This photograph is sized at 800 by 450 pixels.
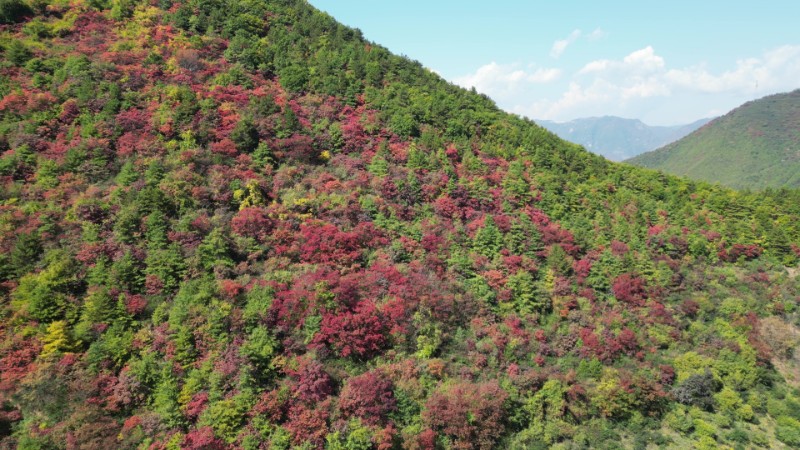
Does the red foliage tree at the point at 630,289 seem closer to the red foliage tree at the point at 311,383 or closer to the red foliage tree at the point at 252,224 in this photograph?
the red foliage tree at the point at 311,383

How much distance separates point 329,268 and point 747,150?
196017mm

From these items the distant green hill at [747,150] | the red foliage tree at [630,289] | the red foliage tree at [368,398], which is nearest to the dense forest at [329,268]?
the red foliage tree at [368,398]

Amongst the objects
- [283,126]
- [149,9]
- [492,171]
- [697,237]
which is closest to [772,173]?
[697,237]

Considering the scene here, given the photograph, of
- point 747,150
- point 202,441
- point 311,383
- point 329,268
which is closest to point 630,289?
point 329,268

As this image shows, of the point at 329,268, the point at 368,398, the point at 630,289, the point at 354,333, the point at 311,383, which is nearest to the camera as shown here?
the point at 368,398

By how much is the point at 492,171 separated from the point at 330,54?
31717 mm

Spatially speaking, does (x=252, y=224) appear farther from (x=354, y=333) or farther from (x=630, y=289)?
(x=630, y=289)

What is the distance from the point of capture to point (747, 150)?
547 feet

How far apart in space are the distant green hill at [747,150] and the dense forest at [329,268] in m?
112

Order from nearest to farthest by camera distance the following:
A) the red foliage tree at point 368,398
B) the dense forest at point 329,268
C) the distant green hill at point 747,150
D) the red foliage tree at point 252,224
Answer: the red foliage tree at point 368,398
the dense forest at point 329,268
the red foliage tree at point 252,224
the distant green hill at point 747,150

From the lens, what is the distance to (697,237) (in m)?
52.5

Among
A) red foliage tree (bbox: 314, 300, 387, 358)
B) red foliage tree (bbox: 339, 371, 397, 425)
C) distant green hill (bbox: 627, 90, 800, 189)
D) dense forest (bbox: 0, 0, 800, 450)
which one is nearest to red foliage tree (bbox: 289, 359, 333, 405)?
dense forest (bbox: 0, 0, 800, 450)

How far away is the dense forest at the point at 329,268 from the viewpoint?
27.1 m

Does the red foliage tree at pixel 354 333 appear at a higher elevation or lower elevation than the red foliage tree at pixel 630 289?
lower
